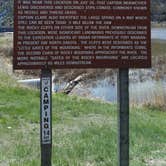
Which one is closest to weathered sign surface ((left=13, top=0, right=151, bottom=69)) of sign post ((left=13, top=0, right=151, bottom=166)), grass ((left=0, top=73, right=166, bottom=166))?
sign post ((left=13, top=0, right=151, bottom=166))

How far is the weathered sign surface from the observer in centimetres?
565

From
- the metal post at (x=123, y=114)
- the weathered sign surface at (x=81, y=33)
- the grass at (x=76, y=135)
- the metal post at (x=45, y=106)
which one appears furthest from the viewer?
the grass at (x=76, y=135)

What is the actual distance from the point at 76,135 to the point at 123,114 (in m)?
3.21

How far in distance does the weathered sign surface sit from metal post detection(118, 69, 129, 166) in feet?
0.58

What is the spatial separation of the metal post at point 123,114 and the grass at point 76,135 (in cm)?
117

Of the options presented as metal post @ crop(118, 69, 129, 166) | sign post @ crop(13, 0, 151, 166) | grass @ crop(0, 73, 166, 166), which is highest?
sign post @ crop(13, 0, 151, 166)

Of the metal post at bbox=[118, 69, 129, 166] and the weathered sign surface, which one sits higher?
the weathered sign surface

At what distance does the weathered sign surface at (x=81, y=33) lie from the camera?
18.5 ft

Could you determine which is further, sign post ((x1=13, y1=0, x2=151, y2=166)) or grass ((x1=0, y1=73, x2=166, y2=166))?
grass ((x1=0, y1=73, x2=166, y2=166))

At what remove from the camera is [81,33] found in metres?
5.75

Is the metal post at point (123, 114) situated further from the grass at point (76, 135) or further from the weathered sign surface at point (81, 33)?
the grass at point (76, 135)

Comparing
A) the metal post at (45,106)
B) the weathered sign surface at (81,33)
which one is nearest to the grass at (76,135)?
the metal post at (45,106)

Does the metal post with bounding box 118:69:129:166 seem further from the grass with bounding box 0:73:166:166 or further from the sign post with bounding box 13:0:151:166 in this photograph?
the grass with bounding box 0:73:166:166

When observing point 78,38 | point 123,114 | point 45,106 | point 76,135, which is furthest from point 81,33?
point 76,135
